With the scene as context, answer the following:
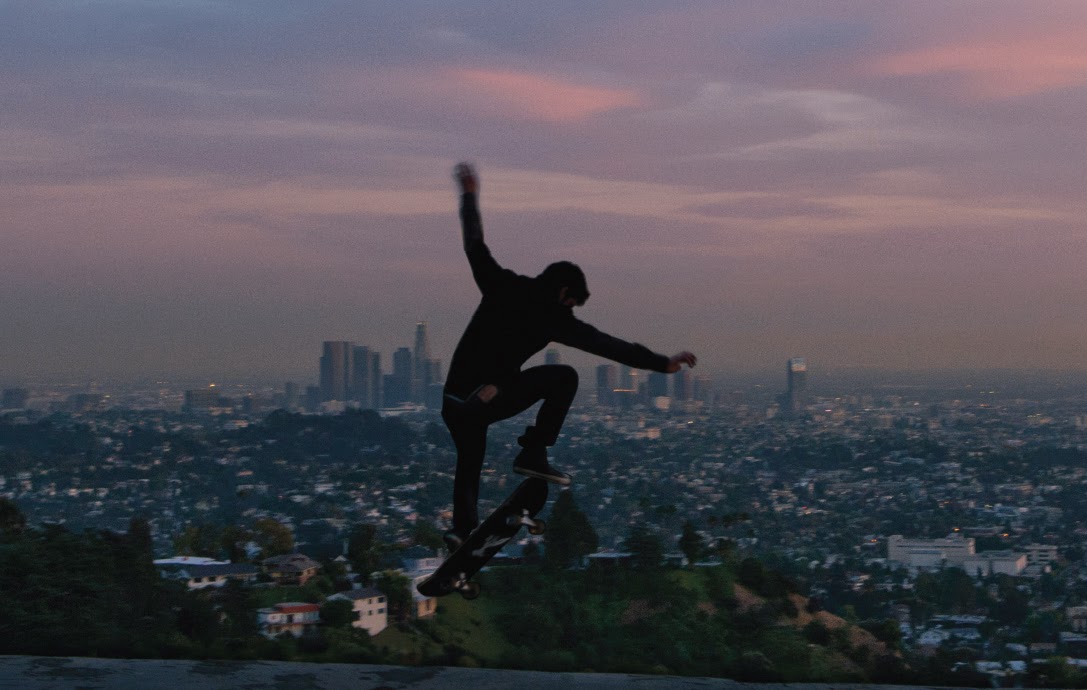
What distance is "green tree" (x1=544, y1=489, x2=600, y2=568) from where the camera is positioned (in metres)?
12.0

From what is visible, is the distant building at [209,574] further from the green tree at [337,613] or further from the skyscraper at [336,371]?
the skyscraper at [336,371]

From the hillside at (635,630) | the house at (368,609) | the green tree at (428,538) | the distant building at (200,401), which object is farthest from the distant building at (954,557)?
the distant building at (200,401)

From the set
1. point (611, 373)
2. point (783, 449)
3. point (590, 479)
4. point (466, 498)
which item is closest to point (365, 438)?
point (590, 479)

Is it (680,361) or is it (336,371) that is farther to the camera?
(336,371)

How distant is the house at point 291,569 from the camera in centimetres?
1055

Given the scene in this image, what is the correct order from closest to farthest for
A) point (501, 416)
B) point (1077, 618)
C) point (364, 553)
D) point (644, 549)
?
point (501, 416) → point (364, 553) → point (644, 549) → point (1077, 618)

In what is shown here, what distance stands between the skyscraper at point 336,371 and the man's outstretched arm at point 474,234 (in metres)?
43.5

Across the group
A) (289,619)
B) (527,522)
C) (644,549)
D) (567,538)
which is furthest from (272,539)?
(527,522)

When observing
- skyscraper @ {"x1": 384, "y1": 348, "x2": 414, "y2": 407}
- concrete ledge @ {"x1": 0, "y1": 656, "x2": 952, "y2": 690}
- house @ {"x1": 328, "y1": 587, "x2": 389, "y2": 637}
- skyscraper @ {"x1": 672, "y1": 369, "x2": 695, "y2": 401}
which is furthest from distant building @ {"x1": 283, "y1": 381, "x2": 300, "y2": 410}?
concrete ledge @ {"x1": 0, "y1": 656, "x2": 952, "y2": 690}

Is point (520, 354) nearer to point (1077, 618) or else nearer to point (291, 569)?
point (291, 569)

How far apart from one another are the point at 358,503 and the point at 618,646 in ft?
67.5

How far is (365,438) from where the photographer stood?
148ft

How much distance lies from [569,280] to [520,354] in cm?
46

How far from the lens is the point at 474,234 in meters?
6.45
